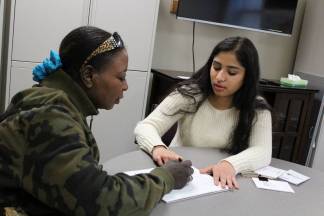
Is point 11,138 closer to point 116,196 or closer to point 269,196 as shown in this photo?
point 116,196

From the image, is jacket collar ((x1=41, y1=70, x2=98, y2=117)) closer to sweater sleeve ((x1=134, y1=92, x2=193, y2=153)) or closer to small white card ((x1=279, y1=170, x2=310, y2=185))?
sweater sleeve ((x1=134, y1=92, x2=193, y2=153))

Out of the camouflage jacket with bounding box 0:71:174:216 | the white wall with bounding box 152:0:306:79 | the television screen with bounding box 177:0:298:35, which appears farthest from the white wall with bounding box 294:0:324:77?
the camouflage jacket with bounding box 0:71:174:216

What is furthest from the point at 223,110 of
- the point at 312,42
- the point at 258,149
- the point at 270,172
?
the point at 312,42

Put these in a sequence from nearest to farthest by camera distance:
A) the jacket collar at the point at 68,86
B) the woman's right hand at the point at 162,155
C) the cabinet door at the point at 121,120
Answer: the jacket collar at the point at 68,86 → the woman's right hand at the point at 162,155 → the cabinet door at the point at 121,120

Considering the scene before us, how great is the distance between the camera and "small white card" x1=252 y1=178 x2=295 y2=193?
1357mm

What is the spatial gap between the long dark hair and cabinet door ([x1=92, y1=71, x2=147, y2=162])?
108cm

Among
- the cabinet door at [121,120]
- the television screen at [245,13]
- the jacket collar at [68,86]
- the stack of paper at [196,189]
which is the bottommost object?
the cabinet door at [121,120]

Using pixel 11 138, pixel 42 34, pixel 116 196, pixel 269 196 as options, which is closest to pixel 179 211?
pixel 116 196

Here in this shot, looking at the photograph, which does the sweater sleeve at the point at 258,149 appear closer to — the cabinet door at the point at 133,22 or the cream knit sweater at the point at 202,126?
the cream knit sweater at the point at 202,126

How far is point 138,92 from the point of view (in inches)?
117

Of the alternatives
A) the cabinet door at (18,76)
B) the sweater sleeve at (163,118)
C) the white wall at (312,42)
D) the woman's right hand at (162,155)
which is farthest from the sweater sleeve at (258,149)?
the white wall at (312,42)

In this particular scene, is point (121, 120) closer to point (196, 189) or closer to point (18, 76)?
point (18, 76)

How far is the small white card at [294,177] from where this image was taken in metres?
1.46

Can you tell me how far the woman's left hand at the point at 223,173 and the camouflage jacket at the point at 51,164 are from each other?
52 cm
